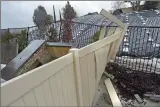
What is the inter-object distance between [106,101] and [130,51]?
8.90 feet

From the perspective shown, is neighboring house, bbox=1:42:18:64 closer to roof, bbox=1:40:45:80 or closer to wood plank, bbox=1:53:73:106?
roof, bbox=1:40:45:80

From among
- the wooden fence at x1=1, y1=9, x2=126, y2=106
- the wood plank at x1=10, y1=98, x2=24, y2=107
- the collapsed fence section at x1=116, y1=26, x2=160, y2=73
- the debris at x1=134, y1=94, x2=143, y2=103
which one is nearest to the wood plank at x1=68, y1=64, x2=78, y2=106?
the wooden fence at x1=1, y1=9, x2=126, y2=106

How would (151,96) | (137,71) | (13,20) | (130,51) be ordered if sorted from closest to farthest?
(13,20)
(151,96)
(137,71)
(130,51)

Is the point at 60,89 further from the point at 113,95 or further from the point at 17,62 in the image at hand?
the point at 113,95

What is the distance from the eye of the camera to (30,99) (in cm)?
99

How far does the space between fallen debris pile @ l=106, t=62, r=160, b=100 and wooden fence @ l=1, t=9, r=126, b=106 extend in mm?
1476

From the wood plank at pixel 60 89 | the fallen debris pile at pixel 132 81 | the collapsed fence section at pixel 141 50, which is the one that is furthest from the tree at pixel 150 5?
the wood plank at pixel 60 89

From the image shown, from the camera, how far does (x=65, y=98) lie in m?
1.50

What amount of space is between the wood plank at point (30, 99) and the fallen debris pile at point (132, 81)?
8.92ft

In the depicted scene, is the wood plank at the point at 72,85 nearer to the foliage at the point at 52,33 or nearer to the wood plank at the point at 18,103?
the wood plank at the point at 18,103

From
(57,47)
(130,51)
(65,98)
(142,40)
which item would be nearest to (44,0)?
(65,98)

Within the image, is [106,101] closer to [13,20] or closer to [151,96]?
[151,96]

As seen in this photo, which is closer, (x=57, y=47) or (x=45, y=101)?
(x=45, y=101)

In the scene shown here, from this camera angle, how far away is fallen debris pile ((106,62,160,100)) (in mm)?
3574
